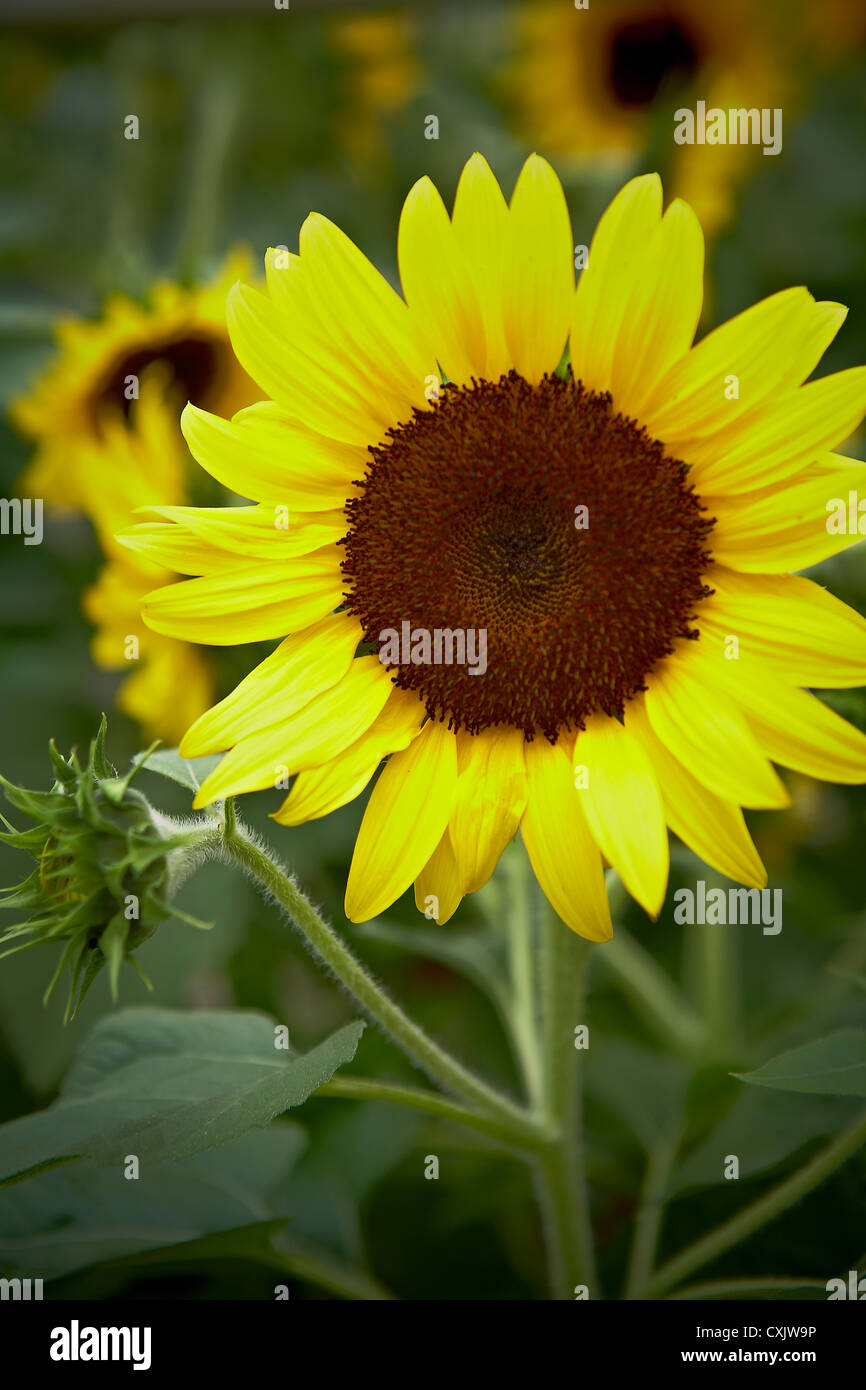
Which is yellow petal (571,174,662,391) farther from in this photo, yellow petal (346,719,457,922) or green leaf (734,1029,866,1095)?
green leaf (734,1029,866,1095)

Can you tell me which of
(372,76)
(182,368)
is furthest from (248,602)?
(372,76)

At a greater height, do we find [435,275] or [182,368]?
[182,368]

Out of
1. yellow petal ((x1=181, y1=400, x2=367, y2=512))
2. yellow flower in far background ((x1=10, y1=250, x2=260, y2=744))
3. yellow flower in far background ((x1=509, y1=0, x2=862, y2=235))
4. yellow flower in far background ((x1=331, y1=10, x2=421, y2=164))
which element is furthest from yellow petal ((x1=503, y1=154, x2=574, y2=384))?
yellow flower in far background ((x1=331, y1=10, x2=421, y2=164))

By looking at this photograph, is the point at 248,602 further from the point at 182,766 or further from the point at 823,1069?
the point at 823,1069

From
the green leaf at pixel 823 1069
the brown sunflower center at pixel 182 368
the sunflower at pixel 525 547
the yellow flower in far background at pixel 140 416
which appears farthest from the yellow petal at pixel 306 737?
the brown sunflower center at pixel 182 368
